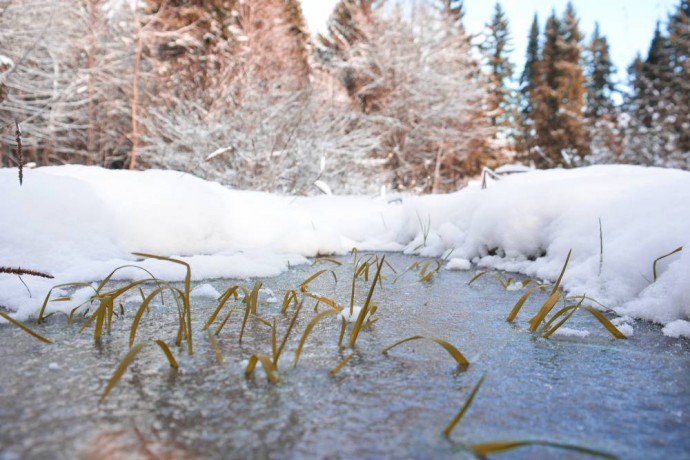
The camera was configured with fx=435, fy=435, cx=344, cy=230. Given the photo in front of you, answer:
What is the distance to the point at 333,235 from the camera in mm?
2963

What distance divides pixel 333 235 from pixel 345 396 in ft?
7.41

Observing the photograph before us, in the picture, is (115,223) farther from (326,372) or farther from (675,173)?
(675,173)

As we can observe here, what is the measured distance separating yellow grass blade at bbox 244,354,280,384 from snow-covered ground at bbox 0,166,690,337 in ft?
2.50

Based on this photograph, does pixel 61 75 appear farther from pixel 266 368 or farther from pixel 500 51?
pixel 500 51

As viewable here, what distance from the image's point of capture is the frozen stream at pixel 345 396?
0.56m

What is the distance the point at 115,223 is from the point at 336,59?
1069cm

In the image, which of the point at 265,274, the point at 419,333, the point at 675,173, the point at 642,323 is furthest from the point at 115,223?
the point at 675,173

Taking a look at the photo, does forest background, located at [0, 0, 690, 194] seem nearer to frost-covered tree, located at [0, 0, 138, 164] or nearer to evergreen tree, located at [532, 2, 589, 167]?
frost-covered tree, located at [0, 0, 138, 164]

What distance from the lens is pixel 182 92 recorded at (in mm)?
8016

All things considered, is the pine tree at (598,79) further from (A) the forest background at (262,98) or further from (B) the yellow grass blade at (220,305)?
(B) the yellow grass blade at (220,305)

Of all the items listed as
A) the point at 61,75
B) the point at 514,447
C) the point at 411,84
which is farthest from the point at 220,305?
the point at 411,84

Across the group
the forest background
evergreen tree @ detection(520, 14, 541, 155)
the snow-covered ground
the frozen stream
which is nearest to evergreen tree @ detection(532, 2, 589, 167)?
evergreen tree @ detection(520, 14, 541, 155)

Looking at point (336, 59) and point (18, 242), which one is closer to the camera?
point (18, 242)

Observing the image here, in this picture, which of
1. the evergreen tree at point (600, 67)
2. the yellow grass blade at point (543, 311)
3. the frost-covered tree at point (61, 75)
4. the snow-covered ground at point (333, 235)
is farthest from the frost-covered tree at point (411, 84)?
the evergreen tree at point (600, 67)
